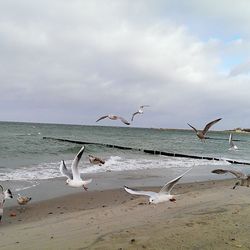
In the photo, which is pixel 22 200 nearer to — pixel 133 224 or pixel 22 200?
pixel 22 200

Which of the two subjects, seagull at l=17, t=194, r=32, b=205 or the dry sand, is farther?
seagull at l=17, t=194, r=32, b=205

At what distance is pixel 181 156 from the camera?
35375 millimetres

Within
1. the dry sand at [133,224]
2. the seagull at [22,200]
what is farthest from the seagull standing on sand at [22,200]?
the dry sand at [133,224]

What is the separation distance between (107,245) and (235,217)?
9.92 feet

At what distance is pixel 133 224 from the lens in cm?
855

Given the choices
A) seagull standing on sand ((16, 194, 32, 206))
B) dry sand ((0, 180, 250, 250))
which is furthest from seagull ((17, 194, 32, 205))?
dry sand ((0, 180, 250, 250))

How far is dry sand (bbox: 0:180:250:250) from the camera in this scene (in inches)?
268

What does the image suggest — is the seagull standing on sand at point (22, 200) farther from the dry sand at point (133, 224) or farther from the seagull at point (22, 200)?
the dry sand at point (133, 224)

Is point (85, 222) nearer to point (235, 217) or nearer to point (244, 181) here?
point (235, 217)

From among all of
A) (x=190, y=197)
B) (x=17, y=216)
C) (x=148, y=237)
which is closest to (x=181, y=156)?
(x=190, y=197)

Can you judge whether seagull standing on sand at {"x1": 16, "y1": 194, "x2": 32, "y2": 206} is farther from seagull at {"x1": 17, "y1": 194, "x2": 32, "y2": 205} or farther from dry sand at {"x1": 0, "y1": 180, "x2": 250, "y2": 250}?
dry sand at {"x1": 0, "y1": 180, "x2": 250, "y2": 250}

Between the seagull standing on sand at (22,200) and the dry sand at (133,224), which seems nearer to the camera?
the dry sand at (133,224)

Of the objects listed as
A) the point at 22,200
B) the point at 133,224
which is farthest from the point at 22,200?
the point at 133,224

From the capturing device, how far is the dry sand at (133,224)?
6.81 metres
